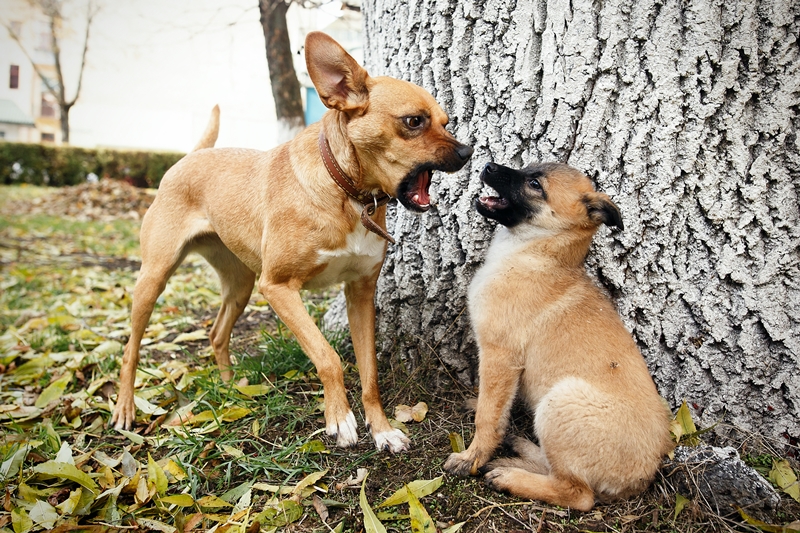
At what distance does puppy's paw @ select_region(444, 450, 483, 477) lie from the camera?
277cm

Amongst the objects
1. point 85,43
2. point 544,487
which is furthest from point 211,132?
point 85,43

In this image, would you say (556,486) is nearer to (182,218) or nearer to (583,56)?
(583,56)

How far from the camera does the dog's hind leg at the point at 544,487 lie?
2539 mm

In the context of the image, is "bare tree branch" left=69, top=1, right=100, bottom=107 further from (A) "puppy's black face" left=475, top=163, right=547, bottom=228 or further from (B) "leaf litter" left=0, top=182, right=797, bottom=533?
(A) "puppy's black face" left=475, top=163, right=547, bottom=228

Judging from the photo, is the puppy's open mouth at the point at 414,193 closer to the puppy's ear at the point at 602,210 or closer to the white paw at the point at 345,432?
the puppy's ear at the point at 602,210

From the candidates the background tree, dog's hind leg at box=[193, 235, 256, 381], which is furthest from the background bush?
dog's hind leg at box=[193, 235, 256, 381]

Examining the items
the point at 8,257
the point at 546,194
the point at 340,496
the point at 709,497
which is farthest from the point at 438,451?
the point at 8,257

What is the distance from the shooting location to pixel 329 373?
10.0 feet

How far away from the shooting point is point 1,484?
292cm

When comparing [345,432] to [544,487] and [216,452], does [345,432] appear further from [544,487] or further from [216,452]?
[544,487]

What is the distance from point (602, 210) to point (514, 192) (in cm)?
48

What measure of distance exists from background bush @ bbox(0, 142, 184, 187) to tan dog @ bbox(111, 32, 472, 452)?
1648 centimetres

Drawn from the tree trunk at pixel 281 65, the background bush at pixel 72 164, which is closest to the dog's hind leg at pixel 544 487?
the tree trunk at pixel 281 65

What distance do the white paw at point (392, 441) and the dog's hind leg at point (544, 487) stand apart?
53cm
